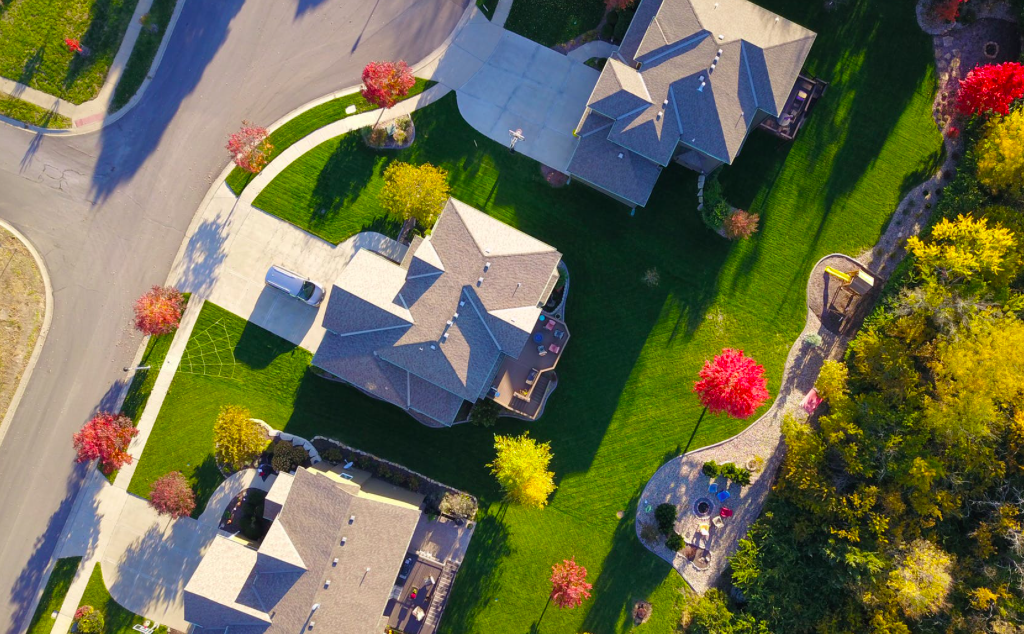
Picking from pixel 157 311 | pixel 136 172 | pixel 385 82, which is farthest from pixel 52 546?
pixel 385 82

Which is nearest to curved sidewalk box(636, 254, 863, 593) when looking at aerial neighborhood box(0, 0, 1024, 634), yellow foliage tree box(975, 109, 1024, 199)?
aerial neighborhood box(0, 0, 1024, 634)

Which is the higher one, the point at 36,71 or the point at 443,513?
the point at 36,71

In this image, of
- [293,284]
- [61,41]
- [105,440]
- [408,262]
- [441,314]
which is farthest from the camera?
[61,41]

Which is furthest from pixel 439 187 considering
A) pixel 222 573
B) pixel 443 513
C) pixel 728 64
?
pixel 222 573

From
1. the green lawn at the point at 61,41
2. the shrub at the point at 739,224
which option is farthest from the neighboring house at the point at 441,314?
the green lawn at the point at 61,41

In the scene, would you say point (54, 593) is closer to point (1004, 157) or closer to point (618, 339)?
point (618, 339)

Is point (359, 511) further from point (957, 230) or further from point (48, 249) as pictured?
point (957, 230)
